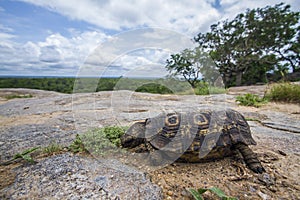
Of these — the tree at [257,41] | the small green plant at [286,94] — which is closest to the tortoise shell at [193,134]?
the small green plant at [286,94]

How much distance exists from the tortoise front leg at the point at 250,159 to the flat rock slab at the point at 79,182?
1.03m

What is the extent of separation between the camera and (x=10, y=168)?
5.38 feet

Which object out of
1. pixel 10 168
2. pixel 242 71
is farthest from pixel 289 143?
pixel 242 71

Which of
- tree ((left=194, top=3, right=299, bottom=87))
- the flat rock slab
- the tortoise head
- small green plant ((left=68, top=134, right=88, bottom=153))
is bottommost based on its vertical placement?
the flat rock slab

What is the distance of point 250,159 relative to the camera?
1777 mm

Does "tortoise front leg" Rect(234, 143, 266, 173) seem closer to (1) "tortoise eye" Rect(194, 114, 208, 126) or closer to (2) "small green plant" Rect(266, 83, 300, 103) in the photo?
(1) "tortoise eye" Rect(194, 114, 208, 126)

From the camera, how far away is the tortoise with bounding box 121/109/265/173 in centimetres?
182

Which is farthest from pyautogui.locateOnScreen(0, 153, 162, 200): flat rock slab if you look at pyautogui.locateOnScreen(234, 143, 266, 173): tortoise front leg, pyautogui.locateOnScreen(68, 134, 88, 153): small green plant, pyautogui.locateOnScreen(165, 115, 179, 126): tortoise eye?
pyautogui.locateOnScreen(234, 143, 266, 173): tortoise front leg

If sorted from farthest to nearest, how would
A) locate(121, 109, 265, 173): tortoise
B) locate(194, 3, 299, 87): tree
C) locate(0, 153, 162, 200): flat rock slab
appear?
locate(194, 3, 299, 87): tree → locate(121, 109, 265, 173): tortoise → locate(0, 153, 162, 200): flat rock slab

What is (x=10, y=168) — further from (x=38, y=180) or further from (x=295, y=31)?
(x=295, y=31)

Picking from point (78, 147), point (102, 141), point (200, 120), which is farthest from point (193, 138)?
point (78, 147)

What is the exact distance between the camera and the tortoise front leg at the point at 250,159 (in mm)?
1703

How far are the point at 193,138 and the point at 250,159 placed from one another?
62 centimetres

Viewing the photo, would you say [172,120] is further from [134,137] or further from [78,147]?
[78,147]
